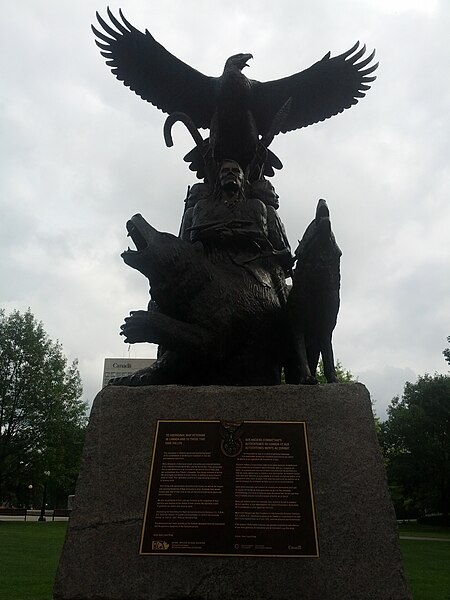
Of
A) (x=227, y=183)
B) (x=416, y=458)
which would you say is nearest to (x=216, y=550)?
(x=227, y=183)

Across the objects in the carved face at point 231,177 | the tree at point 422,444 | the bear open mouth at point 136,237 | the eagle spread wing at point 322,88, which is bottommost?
the bear open mouth at point 136,237

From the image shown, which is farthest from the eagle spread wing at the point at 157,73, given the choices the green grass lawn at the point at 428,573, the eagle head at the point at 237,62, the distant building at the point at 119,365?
the distant building at the point at 119,365

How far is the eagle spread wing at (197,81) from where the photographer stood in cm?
693

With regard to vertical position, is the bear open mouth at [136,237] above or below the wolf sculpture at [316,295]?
above

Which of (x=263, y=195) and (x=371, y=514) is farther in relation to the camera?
(x=263, y=195)

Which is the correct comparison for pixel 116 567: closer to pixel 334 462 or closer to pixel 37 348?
pixel 334 462

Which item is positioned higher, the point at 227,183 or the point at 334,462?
the point at 227,183

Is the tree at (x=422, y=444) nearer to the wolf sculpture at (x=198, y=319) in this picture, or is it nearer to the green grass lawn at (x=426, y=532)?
the green grass lawn at (x=426, y=532)

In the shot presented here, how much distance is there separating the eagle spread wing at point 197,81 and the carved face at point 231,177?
5.41 ft

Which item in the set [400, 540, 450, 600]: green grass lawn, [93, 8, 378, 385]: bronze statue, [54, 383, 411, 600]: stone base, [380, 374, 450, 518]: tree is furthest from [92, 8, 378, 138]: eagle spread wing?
[380, 374, 450, 518]: tree

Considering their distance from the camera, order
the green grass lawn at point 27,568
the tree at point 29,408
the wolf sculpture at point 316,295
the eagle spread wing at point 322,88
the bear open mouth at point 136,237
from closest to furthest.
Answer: the wolf sculpture at point 316,295, the bear open mouth at point 136,237, the eagle spread wing at point 322,88, the green grass lawn at point 27,568, the tree at point 29,408

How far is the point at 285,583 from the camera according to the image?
2920 millimetres

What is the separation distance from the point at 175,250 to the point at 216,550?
2.24m

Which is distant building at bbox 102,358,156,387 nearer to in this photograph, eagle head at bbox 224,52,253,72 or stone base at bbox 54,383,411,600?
eagle head at bbox 224,52,253,72
